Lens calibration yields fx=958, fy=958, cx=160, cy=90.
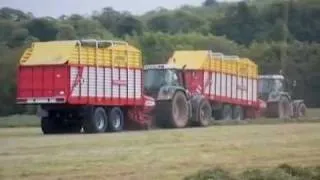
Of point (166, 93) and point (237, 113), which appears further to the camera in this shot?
point (237, 113)

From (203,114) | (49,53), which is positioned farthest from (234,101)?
(49,53)

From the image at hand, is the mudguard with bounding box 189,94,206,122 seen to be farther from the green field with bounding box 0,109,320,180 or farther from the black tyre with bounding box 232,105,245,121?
the green field with bounding box 0,109,320,180

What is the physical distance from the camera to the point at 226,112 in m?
41.9

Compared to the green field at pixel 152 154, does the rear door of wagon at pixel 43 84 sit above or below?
above

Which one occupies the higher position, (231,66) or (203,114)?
(231,66)

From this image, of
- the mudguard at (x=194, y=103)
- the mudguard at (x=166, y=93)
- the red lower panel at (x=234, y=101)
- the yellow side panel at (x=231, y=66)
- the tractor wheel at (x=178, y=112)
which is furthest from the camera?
the red lower panel at (x=234, y=101)

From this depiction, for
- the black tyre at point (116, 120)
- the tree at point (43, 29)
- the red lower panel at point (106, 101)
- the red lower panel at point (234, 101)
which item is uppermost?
the tree at point (43, 29)

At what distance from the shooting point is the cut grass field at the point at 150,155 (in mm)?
15898

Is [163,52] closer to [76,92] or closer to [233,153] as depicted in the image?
[76,92]

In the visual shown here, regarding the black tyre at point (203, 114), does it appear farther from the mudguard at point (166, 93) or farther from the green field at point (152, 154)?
the green field at point (152, 154)

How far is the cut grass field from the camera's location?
15898 mm

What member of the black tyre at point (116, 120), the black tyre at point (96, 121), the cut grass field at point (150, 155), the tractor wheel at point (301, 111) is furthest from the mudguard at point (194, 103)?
the tractor wheel at point (301, 111)

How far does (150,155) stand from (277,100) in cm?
2820

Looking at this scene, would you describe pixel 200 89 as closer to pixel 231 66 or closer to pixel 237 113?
pixel 231 66
